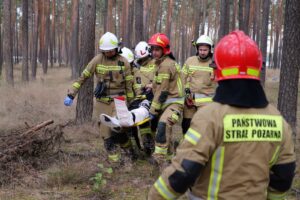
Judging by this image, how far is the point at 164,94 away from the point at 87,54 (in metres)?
3.53

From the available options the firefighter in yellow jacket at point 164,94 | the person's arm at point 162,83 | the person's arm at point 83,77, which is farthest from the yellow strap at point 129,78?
the person's arm at point 162,83

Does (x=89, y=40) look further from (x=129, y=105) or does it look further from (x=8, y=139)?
(x=8, y=139)

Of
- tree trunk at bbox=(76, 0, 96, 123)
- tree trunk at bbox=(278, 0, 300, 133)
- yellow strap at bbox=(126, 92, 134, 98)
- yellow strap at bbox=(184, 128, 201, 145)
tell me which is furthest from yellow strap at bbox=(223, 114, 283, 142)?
tree trunk at bbox=(76, 0, 96, 123)

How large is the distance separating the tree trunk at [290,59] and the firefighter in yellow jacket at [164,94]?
2.00 metres

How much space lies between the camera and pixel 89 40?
8562mm

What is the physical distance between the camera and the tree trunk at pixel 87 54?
852 centimetres

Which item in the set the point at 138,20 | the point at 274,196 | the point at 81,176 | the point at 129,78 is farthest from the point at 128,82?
the point at 138,20

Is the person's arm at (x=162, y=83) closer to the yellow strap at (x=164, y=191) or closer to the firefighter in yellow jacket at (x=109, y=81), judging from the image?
the firefighter in yellow jacket at (x=109, y=81)

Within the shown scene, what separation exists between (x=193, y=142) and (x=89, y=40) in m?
7.01

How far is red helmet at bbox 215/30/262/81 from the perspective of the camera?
6.36ft

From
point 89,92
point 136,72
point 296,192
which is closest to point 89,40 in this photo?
point 89,92

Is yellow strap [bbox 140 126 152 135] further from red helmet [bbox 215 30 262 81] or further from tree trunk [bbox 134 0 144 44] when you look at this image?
tree trunk [bbox 134 0 144 44]

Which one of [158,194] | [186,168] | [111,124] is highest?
[186,168]

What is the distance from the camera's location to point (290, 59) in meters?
6.41
